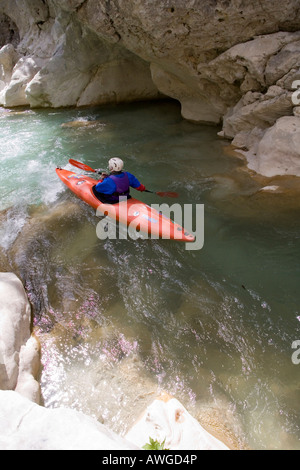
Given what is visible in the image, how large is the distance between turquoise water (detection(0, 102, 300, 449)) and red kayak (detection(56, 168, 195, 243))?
19 cm

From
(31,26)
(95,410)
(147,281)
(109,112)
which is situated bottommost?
(95,410)

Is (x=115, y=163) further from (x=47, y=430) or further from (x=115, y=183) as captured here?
(x=47, y=430)

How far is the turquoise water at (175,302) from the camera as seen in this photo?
247 cm

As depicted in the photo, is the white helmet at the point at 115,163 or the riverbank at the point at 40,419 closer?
the riverbank at the point at 40,419

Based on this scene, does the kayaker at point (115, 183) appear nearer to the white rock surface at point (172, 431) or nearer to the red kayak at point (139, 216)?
the red kayak at point (139, 216)

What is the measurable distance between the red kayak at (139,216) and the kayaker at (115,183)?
4.9 inches

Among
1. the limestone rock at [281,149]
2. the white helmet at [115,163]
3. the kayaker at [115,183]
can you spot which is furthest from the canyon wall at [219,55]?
the white helmet at [115,163]

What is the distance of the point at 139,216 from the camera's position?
4.32 m

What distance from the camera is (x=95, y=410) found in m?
2.42

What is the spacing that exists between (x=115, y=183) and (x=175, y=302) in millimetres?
2070

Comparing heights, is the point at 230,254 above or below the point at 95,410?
above

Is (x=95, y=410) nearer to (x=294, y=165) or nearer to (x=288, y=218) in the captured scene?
(x=288, y=218)

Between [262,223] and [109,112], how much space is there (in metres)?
7.47

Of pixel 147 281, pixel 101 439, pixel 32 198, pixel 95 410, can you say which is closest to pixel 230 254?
pixel 147 281
